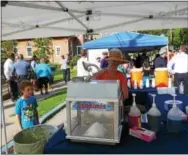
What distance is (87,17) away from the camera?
4242 millimetres

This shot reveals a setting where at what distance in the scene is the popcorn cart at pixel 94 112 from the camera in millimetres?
1806

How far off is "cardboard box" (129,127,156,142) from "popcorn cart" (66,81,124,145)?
15cm

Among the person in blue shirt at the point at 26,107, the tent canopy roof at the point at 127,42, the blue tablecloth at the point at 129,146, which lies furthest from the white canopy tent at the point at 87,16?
the tent canopy roof at the point at 127,42

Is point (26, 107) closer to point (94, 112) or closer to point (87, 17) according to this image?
point (87, 17)

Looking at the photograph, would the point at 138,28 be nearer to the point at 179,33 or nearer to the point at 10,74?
the point at 10,74

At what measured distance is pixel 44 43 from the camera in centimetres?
2742

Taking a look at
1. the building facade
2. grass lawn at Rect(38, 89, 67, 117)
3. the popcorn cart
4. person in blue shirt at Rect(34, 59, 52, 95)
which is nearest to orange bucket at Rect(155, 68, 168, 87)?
the popcorn cart

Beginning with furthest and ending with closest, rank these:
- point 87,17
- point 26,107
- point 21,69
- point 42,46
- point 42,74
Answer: point 42,46 < point 42,74 < point 21,69 < point 87,17 < point 26,107

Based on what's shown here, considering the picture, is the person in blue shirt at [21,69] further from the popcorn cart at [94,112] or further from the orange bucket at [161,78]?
the popcorn cart at [94,112]

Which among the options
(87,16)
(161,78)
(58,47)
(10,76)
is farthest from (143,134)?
(58,47)

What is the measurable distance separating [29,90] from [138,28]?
2.61 m

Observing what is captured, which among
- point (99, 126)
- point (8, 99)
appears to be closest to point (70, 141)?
point (99, 126)

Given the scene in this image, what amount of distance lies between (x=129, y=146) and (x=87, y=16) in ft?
9.16

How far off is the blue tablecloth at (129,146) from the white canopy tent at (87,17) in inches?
66.4
